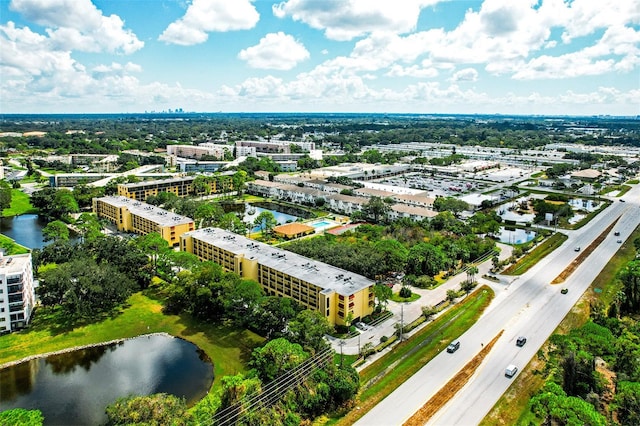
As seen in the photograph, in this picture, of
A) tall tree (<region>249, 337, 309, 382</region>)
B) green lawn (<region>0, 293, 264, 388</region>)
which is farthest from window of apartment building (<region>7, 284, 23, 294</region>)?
tall tree (<region>249, 337, 309, 382</region>)

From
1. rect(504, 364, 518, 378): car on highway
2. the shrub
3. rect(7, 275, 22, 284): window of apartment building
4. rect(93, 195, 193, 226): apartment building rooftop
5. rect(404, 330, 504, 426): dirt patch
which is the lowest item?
rect(404, 330, 504, 426): dirt patch

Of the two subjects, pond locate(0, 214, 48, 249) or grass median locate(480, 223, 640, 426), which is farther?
pond locate(0, 214, 48, 249)

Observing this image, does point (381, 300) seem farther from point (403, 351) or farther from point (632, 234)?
point (632, 234)

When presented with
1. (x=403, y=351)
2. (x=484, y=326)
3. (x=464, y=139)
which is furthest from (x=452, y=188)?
(x=464, y=139)

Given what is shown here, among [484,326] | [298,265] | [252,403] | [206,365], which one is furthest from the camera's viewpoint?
[298,265]

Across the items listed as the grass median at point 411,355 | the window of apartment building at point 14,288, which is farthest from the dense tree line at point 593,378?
the window of apartment building at point 14,288

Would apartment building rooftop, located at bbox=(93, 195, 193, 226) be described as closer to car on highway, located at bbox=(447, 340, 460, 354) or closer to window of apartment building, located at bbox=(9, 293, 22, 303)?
window of apartment building, located at bbox=(9, 293, 22, 303)

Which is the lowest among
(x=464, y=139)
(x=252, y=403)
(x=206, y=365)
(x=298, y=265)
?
(x=206, y=365)
